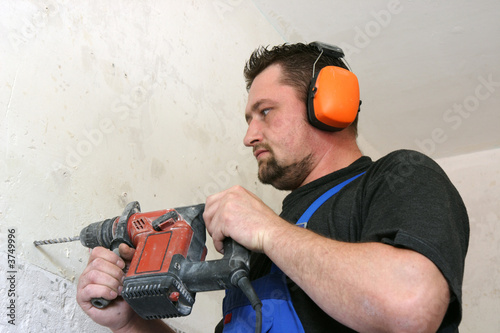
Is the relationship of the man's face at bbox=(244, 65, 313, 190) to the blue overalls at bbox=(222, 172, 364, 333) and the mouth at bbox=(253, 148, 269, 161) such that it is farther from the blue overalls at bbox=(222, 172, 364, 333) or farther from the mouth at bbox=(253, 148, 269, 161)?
the blue overalls at bbox=(222, 172, 364, 333)

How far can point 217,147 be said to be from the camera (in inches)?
69.9

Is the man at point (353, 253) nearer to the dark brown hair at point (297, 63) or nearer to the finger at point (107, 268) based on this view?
the finger at point (107, 268)

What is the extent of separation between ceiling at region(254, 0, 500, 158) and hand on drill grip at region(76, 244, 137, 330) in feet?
5.59

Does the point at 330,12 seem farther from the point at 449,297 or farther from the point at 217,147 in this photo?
the point at 449,297

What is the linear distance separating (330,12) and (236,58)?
59cm

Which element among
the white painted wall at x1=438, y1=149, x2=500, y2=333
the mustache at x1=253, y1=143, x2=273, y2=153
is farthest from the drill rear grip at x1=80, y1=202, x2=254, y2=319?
the white painted wall at x1=438, y1=149, x2=500, y2=333

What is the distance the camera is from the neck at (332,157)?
1.28 meters

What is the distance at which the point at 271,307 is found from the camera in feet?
2.92

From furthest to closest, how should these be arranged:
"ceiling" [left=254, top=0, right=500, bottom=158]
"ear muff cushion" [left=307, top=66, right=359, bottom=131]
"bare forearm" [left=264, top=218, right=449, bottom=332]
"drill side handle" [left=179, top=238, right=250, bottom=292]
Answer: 1. "ceiling" [left=254, top=0, right=500, bottom=158]
2. "ear muff cushion" [left=307, top=66, right=359, bottom=131]
3. "drill side handle" [left=179, top=238, right=250, bottom=292]
4. "bare forearm" [left=264, top=218, right=449, bottom=332]

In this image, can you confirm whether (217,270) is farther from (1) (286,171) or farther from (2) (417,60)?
(2) (417,60)

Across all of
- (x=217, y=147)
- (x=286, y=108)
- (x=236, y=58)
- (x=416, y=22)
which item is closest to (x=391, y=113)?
(x=416, y=22)

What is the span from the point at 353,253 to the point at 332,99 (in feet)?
1.78

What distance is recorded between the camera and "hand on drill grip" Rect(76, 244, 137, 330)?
934 mm

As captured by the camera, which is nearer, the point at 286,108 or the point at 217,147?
the point at 286,108
